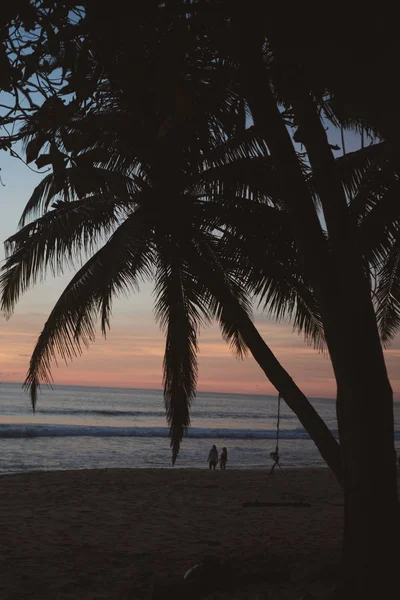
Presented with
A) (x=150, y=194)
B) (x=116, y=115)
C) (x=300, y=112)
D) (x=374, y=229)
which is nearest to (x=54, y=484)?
(x=150, y=194)

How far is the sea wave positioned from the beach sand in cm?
1969

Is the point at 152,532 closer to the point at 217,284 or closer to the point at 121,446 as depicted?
the point at 217,284

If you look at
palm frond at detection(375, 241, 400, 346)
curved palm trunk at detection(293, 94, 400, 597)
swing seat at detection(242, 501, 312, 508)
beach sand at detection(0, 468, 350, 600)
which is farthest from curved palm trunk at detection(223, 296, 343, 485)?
swing seat at detection(242, 501, 312, 508)

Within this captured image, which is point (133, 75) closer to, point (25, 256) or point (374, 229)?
point (374, 229)

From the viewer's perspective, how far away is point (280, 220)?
855 centimetres

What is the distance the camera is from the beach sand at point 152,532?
17.9 feet

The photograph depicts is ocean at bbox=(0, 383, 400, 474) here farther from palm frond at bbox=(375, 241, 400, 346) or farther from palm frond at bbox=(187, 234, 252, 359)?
palm frond at bbox=(375, 241, 400, 346)

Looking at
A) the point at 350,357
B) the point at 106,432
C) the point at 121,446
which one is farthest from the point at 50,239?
the point at 106,432

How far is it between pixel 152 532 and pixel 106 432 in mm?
30059

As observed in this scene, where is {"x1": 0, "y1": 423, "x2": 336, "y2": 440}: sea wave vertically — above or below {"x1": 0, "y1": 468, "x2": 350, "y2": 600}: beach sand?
below

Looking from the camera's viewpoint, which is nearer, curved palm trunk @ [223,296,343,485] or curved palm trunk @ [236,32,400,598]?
curved palm trunk @ [236,32,400,598]

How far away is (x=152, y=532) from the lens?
860cm

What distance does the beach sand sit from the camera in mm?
5441

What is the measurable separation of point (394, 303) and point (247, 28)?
20.1ft
